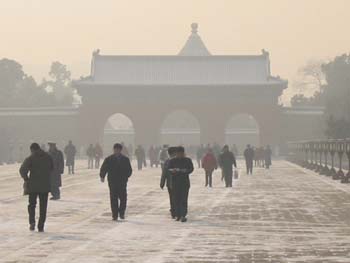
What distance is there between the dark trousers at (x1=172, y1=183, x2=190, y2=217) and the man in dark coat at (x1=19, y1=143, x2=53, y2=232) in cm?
242

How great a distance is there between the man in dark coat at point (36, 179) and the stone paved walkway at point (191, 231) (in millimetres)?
342

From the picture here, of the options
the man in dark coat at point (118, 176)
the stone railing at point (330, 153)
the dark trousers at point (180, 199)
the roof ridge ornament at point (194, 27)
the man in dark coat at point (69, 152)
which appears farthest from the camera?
the roof ridge ornament at point (194, 27)

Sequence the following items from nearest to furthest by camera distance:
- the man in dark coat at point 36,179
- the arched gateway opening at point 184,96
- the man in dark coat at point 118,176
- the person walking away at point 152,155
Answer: the man in dark coat at point 36,179 → the man in dark coat at point 118,176 → the person walking away at point 152,155 → the arched gateway opening at point 184,96

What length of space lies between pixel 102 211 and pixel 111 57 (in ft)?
219

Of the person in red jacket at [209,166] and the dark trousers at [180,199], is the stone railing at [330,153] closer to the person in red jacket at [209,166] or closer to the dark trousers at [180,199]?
the person in red jacket at [209,166]

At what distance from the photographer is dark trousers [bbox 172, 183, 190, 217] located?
49.2 feet

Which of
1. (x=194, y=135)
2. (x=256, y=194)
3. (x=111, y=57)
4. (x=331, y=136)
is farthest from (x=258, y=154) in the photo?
(x=194, y=135)

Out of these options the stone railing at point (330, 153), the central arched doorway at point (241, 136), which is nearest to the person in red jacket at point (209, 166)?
the stone railing at point (330, 153)

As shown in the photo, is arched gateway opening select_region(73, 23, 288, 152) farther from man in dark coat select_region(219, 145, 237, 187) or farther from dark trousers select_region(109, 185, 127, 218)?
dark trousers select_region(109, 185, 127, 218)

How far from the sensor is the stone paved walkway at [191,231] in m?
10.4

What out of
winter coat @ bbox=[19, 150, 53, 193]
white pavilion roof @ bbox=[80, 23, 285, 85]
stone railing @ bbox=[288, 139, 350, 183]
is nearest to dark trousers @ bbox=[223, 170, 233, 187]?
stone railing @ bbox=[288, 139, 350, 183]

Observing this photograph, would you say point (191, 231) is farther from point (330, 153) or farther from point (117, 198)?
point (330, 153)

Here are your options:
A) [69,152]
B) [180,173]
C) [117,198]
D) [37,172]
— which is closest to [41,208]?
[37,172]

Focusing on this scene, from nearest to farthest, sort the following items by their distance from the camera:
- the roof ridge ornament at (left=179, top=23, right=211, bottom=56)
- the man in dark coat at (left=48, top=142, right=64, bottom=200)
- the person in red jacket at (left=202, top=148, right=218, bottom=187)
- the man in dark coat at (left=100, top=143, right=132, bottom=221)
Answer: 1. the man in dark coat at (left=100, top=143, right=132, bottom=221)
2. the man in dark coat at (left=48, top=142, right=64, bottom=200)
3. the person in red jacket at (left=202, top=148, right=218, bottom=187)
4. the roof ridge ornament at (left=179, top=23, right=211, bottom=56)
